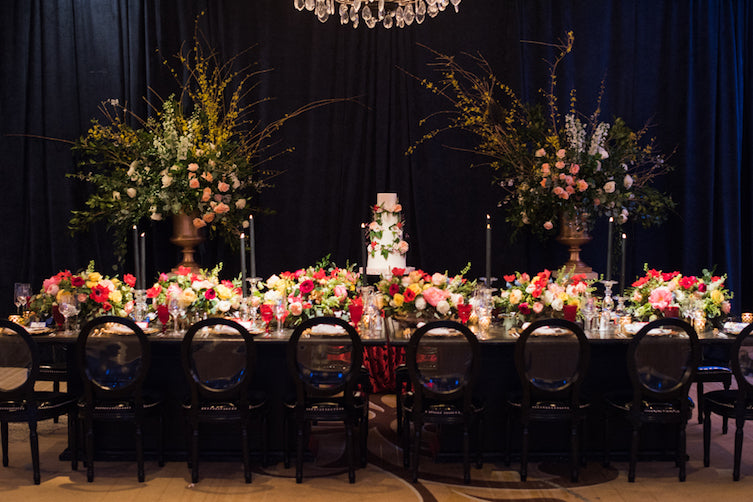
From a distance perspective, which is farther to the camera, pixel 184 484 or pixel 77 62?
pixel 77 62

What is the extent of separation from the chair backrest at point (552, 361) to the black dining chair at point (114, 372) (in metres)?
2.00

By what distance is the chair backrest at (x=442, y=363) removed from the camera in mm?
3750

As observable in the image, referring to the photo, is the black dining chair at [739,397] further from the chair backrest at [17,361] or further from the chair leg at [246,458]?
the chair backrest at [17,361]

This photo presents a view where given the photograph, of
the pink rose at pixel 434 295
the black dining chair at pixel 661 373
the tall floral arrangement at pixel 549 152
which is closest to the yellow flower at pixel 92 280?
the pink rose at pixel 434 295

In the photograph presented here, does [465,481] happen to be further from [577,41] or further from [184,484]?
[577,41]

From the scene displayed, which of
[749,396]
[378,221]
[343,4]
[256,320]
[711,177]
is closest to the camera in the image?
[749,396]

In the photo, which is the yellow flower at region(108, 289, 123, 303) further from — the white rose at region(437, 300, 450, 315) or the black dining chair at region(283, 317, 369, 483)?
the white rose at region(437, 300, 450, 315)

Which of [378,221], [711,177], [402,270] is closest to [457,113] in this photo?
[378,221]

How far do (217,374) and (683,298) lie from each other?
2.76m

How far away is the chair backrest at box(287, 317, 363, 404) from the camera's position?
12.5ft

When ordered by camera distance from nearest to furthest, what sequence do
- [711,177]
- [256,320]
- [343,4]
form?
[256,320]
[343,4]
[711,177]

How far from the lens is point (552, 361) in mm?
3816

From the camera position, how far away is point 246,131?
23.0 feet

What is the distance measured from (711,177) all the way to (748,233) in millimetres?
736
